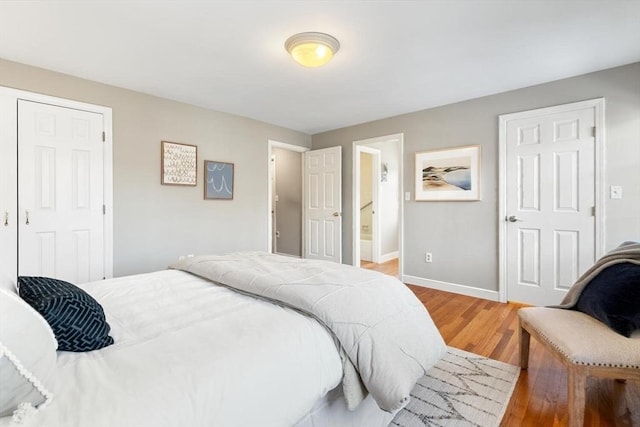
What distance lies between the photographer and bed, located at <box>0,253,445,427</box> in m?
0.72

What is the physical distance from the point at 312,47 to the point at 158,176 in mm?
2308

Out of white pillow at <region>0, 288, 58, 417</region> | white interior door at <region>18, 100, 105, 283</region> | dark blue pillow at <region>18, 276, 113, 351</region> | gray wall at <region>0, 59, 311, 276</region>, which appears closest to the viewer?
white pillow at <region>0, 288, 58, 417</region>

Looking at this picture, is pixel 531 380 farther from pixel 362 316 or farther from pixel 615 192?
pixel 615 192

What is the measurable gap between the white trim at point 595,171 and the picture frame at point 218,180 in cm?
329

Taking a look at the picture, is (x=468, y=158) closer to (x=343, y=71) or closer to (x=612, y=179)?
(x=612, y=179)

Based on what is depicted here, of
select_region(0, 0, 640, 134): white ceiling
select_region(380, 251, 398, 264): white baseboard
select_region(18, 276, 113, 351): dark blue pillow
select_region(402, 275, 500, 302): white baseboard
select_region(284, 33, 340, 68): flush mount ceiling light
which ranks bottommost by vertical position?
select_region(402, 275, 500, 302): white baseboard

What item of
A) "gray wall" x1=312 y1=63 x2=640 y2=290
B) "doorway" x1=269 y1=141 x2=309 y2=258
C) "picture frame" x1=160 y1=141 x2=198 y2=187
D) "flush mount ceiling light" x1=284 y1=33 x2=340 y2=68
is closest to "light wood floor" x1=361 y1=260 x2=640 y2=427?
"gray wall" x1=312 y1=63 x2=640 y2=290

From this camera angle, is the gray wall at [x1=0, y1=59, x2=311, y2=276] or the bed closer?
the bed

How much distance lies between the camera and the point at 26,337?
2.28ft

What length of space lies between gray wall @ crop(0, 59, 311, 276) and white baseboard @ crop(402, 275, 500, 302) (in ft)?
7.08

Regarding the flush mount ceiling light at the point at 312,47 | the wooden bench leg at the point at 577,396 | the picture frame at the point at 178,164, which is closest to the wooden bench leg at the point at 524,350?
the wooden bench leg at the point at 577,396

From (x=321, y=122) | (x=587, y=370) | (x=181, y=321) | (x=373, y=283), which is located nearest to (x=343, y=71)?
(x=321, y=122)

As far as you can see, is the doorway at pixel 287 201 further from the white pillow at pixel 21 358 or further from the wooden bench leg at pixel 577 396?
the white pillow at pixel 21 358

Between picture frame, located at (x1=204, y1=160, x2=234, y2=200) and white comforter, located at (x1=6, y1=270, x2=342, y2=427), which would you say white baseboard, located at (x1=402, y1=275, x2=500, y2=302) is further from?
white comforter, located at (x1=6, y1=270, x2=342, y2=427)
